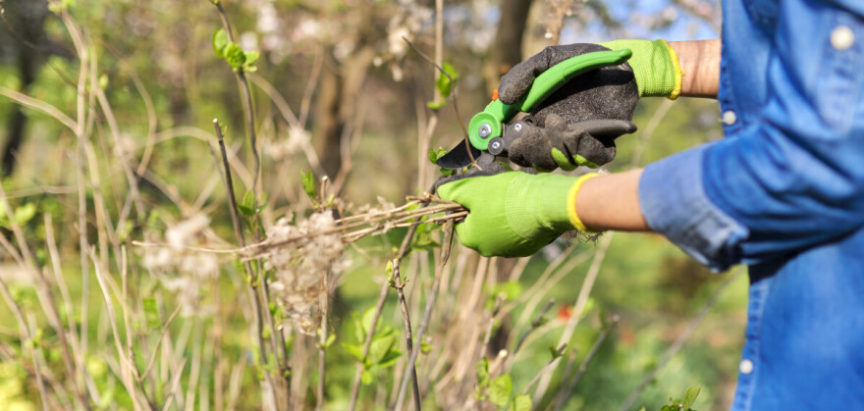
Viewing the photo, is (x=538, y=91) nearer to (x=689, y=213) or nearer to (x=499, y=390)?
(x=689, y=213)

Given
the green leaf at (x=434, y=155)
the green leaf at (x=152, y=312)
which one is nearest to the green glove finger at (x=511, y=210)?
the green leaf at (x=434, y=155)

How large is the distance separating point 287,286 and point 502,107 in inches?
23.5

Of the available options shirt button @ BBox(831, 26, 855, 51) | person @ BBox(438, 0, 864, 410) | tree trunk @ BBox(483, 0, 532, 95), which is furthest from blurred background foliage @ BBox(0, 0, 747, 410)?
shirt button @ BBox(831, 26, 855, 51)

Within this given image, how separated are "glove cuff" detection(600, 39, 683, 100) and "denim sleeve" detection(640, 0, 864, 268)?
0.42 metres

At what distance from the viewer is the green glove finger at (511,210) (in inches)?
40.3

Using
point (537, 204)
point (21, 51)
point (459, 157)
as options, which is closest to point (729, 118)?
point (537, 204)

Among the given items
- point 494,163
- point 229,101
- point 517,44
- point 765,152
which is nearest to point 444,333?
point 494,163

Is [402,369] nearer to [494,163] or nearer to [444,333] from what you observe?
[444,333]

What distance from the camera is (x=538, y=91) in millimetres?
1206

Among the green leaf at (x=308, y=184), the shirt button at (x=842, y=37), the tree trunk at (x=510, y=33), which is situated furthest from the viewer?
the tree trunk at (x=510, y=33)

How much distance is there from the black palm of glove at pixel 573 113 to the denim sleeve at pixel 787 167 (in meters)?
0.25

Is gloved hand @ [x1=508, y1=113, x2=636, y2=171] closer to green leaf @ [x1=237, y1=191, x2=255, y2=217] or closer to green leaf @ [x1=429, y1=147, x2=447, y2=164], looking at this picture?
green leaf @ [x1=429, y1=147, x2=447, y2=164]

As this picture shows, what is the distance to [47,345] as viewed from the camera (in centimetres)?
219

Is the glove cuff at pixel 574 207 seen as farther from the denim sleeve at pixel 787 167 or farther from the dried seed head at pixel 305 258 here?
the dried seed head at pixel 305 258
